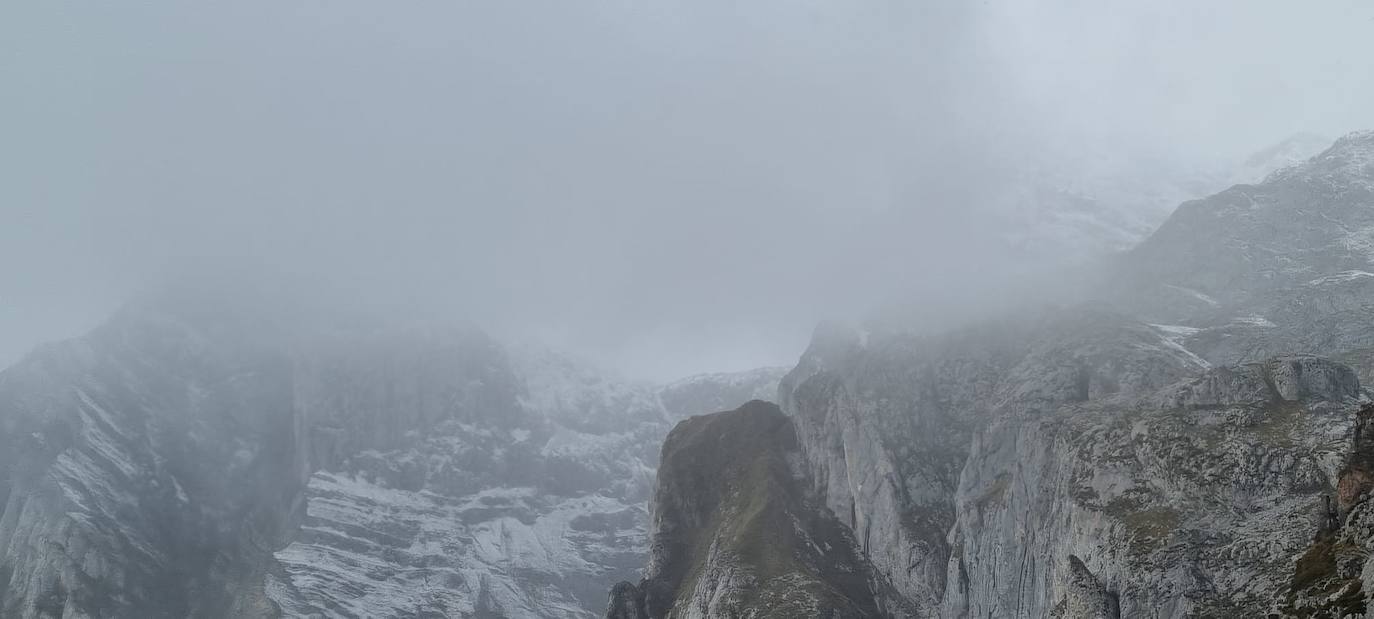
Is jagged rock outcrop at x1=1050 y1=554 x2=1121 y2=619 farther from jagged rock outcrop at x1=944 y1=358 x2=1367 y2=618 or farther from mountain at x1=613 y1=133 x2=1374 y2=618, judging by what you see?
jagged rock outcrop at x1=944 y1=358 x2=1367 y2=618

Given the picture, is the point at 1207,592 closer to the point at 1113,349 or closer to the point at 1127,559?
the point at 1127,559

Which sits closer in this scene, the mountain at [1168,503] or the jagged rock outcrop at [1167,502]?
the mountain at [1168,503]

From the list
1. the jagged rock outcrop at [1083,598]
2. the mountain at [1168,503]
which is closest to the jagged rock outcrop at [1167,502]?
the mountain at [1168,503]

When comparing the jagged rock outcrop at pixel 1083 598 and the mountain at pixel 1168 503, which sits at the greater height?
the mountain at pixel 1168 503

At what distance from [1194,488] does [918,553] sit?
7895 centimetres

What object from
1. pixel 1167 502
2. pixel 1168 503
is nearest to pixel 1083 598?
pixel 1168 503

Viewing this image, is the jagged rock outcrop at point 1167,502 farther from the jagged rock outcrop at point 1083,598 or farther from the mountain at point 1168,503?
the jagged rock outcrop at point 1083,598

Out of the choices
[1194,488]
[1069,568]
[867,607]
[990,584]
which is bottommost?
[867,607]

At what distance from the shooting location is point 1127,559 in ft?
362

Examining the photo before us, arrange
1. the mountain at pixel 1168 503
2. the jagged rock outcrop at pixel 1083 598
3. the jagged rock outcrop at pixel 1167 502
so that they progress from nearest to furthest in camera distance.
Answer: the mountain at pixel 1168 503 < the jagged rock outcrop at pixel 1167 502 < the jagged rock outcrop at pixel 1083 598

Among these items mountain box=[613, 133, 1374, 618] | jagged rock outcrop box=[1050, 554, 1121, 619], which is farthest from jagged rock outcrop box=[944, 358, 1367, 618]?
jagged rock outcrop box=[1050, 554, 1121, 619]

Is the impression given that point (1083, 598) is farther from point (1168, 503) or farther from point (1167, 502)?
point (1167, 502)

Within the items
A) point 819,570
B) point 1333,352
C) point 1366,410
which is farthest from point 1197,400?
point 819,570

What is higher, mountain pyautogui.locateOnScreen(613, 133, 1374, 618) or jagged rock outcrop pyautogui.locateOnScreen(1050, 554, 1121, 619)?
mountain pyautogui.locateOnScreen(613, 133, 1374, 618)
